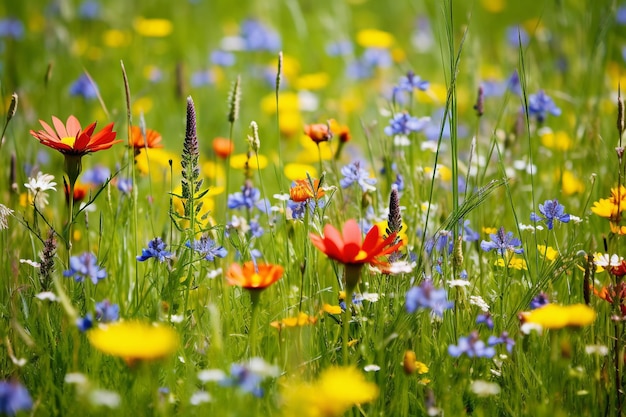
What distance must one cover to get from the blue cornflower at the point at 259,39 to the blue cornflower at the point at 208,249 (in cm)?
266

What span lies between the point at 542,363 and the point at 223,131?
2447 mm

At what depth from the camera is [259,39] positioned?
4.34m

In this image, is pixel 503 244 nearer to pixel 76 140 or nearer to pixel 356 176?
pixel 356 176

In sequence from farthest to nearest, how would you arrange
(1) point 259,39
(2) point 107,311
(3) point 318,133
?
(1) point 259,39
(3) point 318,133
(2) point 107,311

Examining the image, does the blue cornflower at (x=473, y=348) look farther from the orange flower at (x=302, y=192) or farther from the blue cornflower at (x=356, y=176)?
the blue cornflower at (x=356, y=176)

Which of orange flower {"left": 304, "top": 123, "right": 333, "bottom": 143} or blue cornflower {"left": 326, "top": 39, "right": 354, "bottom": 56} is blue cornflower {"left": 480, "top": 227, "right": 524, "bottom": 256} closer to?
orange flower {"left": 304, "top": 123, "right": 333, "bottom": 143}

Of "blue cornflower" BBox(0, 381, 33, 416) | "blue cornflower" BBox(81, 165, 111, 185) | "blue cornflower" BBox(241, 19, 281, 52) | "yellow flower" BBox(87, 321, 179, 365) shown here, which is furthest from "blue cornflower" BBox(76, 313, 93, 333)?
"blue cornflower" BBox(241, 19, 281, 52)

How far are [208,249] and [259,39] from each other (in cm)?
274

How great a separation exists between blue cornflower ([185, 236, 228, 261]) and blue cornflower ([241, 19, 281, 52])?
105 inches

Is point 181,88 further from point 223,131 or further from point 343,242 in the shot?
point 343,242

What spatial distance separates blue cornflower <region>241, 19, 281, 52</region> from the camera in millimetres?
4328

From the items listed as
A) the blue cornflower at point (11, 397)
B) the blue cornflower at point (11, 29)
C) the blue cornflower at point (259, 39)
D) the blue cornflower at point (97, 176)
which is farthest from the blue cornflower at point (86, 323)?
the blue cornflower at point (11, 29)

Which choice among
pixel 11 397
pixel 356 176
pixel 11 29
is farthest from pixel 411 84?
A: pixel 11 29

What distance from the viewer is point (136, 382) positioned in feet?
5.10
